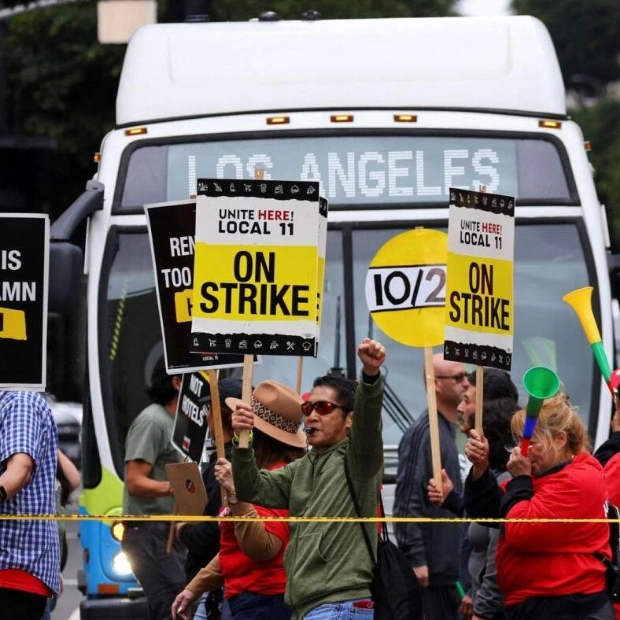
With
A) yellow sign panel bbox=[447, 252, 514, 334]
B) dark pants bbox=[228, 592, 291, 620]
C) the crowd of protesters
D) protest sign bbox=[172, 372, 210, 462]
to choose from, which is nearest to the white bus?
protest sign bbox=[172, 372, 210, 462]

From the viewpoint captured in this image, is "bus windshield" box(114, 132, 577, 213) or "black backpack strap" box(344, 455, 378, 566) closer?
"black backpack strap" box(344, 455, 378, 566)

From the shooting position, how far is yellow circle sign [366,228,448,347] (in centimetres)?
794

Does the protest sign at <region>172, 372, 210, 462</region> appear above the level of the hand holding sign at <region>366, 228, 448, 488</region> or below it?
below

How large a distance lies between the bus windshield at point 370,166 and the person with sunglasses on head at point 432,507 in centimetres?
124

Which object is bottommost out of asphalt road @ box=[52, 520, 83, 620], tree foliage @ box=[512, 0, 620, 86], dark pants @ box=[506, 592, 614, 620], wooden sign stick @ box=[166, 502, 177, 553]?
tree foliage @ box=[512, 0, 620, 86]

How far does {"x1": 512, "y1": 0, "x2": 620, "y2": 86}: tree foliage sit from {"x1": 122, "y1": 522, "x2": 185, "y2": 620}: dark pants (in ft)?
259

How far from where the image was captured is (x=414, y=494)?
8.50 m

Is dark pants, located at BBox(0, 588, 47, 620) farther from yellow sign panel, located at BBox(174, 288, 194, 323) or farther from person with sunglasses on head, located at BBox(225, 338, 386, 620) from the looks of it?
yellow sign panel, located at BBox(174, 288, 194, 323)

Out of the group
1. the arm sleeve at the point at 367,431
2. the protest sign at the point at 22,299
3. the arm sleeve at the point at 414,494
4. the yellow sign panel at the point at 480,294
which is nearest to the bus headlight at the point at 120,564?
the arm sleeve at the point at 414,494

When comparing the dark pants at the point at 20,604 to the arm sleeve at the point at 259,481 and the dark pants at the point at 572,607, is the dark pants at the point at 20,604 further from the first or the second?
the dark pants at the point at 572,607

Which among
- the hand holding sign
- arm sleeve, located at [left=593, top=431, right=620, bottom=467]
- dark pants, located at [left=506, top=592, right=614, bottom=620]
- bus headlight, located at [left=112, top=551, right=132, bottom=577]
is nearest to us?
dark pants, located at [left=506, top=592, right=614, bottom=620]

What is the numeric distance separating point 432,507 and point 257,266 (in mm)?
2248

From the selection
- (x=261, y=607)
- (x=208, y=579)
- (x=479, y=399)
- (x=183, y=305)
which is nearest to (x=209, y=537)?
(x=208, y=579)

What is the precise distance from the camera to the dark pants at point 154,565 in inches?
364
